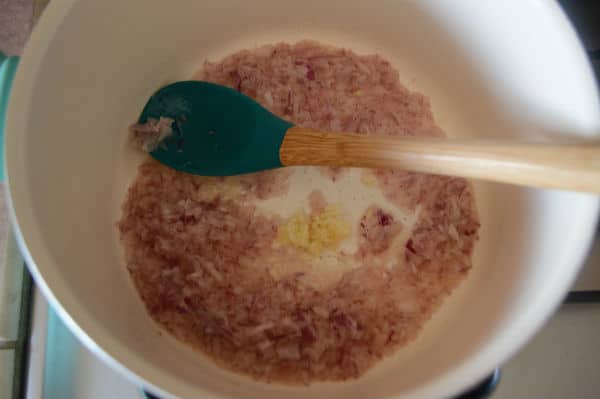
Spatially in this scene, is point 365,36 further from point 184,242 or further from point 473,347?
point 473,347

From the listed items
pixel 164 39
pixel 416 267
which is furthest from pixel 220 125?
pixel 416 267

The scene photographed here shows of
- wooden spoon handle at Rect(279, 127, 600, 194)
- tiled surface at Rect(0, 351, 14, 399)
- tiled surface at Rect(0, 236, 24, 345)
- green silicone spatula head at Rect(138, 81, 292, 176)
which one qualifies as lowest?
tiled surface at Rect(0, 351, 14, 399)

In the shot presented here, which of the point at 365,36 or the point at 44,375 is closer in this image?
the point at 44,375

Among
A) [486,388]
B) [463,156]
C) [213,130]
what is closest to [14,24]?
[213,130]

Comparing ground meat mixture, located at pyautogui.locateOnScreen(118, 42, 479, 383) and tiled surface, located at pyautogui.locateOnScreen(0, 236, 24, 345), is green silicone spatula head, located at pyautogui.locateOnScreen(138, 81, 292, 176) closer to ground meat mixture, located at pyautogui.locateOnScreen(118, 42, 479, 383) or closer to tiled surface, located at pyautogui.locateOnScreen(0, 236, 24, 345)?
ground meat mixture, located at pyautogui.locateOnScreen(118, 42, 479, 383)

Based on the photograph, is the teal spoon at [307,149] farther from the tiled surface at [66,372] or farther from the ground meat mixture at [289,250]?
the tiled surface at [66,372]

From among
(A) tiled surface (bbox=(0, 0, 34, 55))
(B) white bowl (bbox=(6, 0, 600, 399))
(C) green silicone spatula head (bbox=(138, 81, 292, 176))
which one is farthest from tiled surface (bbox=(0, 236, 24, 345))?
(A) tiled surface (bbox=(0, 0, 34, 55))
